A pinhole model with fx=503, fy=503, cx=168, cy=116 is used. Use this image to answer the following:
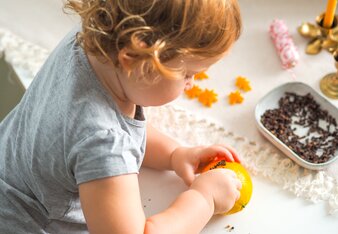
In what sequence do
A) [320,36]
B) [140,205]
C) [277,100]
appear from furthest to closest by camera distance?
[320,36] < [277,100] < [140,205]

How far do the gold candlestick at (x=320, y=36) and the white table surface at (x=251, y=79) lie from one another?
0.01m

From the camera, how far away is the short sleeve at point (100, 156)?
2.13 ft

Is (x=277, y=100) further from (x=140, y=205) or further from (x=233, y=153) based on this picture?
(x=140, y=205)

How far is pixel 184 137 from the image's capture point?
996 mm

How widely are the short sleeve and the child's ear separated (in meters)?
0.09

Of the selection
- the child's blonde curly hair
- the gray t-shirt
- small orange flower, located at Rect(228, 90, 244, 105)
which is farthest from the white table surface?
the child's blonde curly hair

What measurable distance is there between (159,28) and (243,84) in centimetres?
52

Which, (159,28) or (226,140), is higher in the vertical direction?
(159,28)

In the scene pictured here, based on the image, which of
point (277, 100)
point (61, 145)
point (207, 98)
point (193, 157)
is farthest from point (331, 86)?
point (61, 145)

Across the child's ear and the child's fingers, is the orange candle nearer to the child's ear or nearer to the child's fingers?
the child's fingers

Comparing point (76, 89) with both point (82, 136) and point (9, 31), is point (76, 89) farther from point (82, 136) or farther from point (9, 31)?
point (9, 31)

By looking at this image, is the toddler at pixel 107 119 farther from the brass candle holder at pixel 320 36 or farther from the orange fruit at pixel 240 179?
the brass candle holder at pixel 320 36

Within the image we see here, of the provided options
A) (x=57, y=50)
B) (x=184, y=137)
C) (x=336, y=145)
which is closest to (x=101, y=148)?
(x=57, y=50)

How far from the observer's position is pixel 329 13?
111 centimetres
